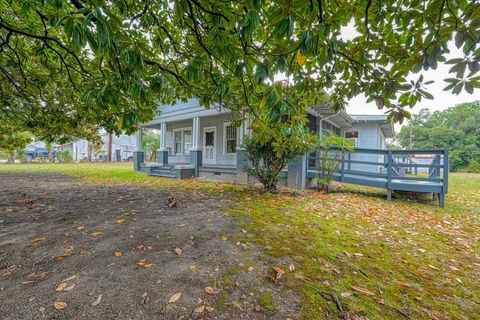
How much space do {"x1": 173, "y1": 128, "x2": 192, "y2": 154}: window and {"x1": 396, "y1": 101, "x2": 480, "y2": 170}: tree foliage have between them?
893 inches

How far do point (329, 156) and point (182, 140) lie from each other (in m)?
8.57

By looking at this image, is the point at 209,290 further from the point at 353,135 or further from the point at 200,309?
the point at 353,135

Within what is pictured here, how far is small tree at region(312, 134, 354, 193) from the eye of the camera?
272 inches

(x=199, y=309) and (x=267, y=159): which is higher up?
(x=267, y=159)

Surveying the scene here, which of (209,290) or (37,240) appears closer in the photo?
(209,290)

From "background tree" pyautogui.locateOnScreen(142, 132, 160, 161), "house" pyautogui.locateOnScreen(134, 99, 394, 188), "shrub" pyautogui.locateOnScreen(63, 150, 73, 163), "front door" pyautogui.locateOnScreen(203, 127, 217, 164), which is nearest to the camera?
"house" pyautogui.locateOnScreen(134, 99, 394, 188)

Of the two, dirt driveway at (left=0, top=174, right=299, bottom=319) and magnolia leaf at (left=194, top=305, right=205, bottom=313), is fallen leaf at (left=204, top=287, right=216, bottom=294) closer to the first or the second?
dirt driveway at (left=0, top=174, right=299, bottom=319)

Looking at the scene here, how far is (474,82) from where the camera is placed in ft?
5.31

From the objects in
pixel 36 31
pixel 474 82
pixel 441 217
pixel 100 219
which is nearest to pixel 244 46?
pixel 474 82

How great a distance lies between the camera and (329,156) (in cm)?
710

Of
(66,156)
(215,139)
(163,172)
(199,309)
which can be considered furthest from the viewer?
(66,156)

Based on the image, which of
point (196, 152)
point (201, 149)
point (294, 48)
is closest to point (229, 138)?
point (201, 149)

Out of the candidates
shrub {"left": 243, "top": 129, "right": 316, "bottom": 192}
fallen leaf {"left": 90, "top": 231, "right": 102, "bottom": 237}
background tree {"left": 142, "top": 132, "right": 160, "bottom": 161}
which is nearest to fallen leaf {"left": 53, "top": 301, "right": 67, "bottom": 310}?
fallen leaf {"left": 90, "top": 231, "right": 102, "bottom": 237}

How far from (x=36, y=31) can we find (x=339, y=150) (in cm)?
773
